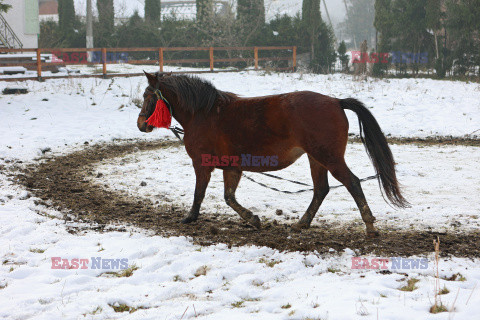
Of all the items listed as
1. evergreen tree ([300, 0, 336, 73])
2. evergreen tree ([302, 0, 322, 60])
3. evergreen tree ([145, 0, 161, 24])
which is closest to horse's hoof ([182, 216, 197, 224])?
evergreen tree ([300, 0, 336, 73])

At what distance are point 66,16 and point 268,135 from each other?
2867cm

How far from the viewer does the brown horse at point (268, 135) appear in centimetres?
459

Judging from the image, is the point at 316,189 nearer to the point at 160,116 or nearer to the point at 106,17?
the point at 160,116

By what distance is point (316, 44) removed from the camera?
83.0 ft

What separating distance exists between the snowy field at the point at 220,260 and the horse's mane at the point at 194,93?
1520 millimetres

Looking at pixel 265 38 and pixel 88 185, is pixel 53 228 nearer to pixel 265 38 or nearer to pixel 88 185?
pixel 88 185

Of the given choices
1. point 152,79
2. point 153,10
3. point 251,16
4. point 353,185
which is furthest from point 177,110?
point 153,10

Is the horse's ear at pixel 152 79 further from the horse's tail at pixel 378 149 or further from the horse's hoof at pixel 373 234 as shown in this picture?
the horse's hoof at pixel 373 234

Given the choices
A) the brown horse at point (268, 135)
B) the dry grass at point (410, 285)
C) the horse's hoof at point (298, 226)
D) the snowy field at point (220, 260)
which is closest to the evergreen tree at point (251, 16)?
the snowy field at point (220, 260)

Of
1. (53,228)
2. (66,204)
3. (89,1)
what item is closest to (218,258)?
(53,228)

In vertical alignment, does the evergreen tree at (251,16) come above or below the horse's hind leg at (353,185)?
above

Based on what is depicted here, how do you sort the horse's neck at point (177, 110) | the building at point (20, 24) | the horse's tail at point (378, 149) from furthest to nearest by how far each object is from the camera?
1. the building at point (20, 24)
2. the horse's neck at point (177, 110)
3. the horse's tail at point (378, 149)

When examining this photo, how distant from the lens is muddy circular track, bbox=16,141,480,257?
4.30 meters

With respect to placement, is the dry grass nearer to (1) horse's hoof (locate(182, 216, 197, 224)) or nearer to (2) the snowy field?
(2) the snowy field
